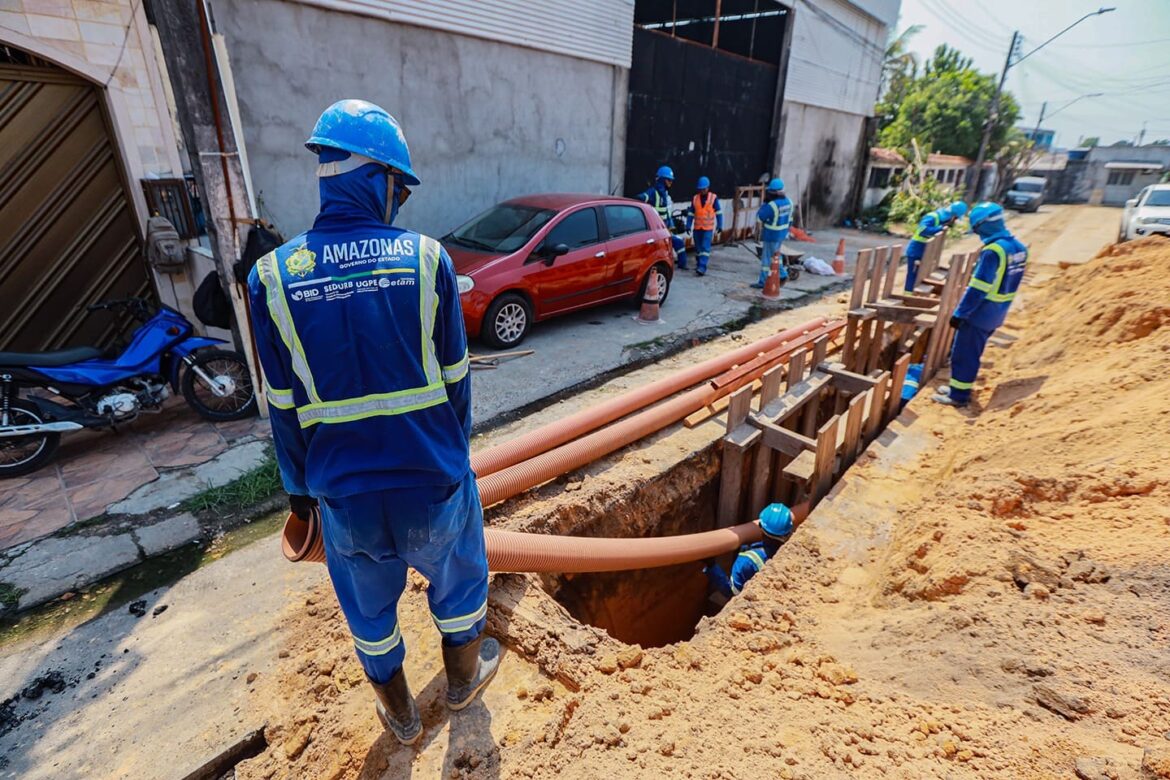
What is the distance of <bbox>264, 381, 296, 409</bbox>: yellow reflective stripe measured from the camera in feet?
6.25

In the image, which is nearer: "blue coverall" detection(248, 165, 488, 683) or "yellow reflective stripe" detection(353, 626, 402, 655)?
"blue coverall" detection(248, 165, 488, 683)

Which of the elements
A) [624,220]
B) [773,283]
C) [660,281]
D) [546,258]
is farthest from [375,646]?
[773,283]

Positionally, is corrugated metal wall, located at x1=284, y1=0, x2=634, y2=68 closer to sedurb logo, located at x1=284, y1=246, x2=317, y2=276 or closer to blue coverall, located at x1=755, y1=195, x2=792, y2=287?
blue coverall, located at x1=755, y1=195, x2=792, y2=287

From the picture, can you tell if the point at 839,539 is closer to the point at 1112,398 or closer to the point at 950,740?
the point at 950,740

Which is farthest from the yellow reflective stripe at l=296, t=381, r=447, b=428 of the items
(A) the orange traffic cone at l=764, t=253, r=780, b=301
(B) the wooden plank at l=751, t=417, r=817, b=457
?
(A) the orange traffic cone at l=764, t=253, r=780, b=301

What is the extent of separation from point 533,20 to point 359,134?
8.84m

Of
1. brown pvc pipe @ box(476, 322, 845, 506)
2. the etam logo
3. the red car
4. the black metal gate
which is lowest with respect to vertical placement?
brown pvc pipe @ box(476, 322, 845, 506)

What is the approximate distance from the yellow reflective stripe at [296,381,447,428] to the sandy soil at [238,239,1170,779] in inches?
54.1

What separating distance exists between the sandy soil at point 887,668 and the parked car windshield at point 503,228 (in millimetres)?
4800

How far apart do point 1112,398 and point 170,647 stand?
6571mm

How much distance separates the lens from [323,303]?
1.75 m

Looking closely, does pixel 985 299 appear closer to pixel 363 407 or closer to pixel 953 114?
pixel 363 407

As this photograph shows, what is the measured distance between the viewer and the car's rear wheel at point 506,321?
660cm

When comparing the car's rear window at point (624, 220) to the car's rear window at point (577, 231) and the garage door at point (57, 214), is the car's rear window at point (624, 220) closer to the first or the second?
the car's rear window at point (577, 231)
